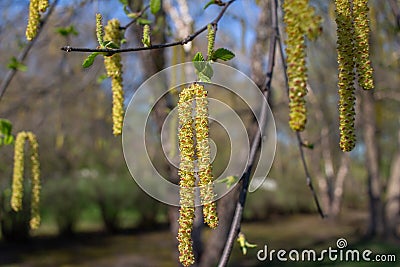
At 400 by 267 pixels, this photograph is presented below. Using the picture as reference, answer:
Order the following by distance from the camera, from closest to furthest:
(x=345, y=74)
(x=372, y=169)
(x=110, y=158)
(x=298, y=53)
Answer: (x=298, y=53) < (x=345, y=74) < (x=372, y=169) < (x=110, y=158)

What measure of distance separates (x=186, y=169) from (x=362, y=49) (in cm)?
37

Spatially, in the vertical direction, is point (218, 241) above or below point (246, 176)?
below

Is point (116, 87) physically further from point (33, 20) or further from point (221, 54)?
point (221, 54)

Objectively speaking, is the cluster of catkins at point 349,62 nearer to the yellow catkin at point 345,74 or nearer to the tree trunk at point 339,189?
the yellow catkin at point 345,74

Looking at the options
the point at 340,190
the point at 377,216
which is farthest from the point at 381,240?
the point at 340,190

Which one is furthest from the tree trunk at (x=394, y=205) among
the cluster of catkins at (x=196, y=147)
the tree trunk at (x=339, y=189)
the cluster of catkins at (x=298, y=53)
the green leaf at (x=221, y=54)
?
the cluster of catkins at (x=298, y=53)

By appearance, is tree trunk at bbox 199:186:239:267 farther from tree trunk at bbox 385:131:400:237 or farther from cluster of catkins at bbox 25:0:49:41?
tree trunk at bbox 385:131:400:237

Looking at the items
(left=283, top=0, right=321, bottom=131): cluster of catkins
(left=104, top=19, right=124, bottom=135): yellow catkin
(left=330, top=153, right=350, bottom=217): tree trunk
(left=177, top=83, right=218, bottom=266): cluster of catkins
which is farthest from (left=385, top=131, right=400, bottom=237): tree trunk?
(left=283, top=0, right=321, bottom=131): cluster of catkins

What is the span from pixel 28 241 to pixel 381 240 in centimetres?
622

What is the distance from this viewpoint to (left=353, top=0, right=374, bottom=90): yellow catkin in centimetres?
85

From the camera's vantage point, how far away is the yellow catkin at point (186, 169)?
32.5 inches

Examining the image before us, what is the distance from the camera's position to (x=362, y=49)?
0.86 metres

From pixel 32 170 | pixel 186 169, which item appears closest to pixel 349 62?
pixel 186 169

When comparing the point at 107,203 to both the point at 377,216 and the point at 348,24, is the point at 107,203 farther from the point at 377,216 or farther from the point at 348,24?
the point at 348,24
